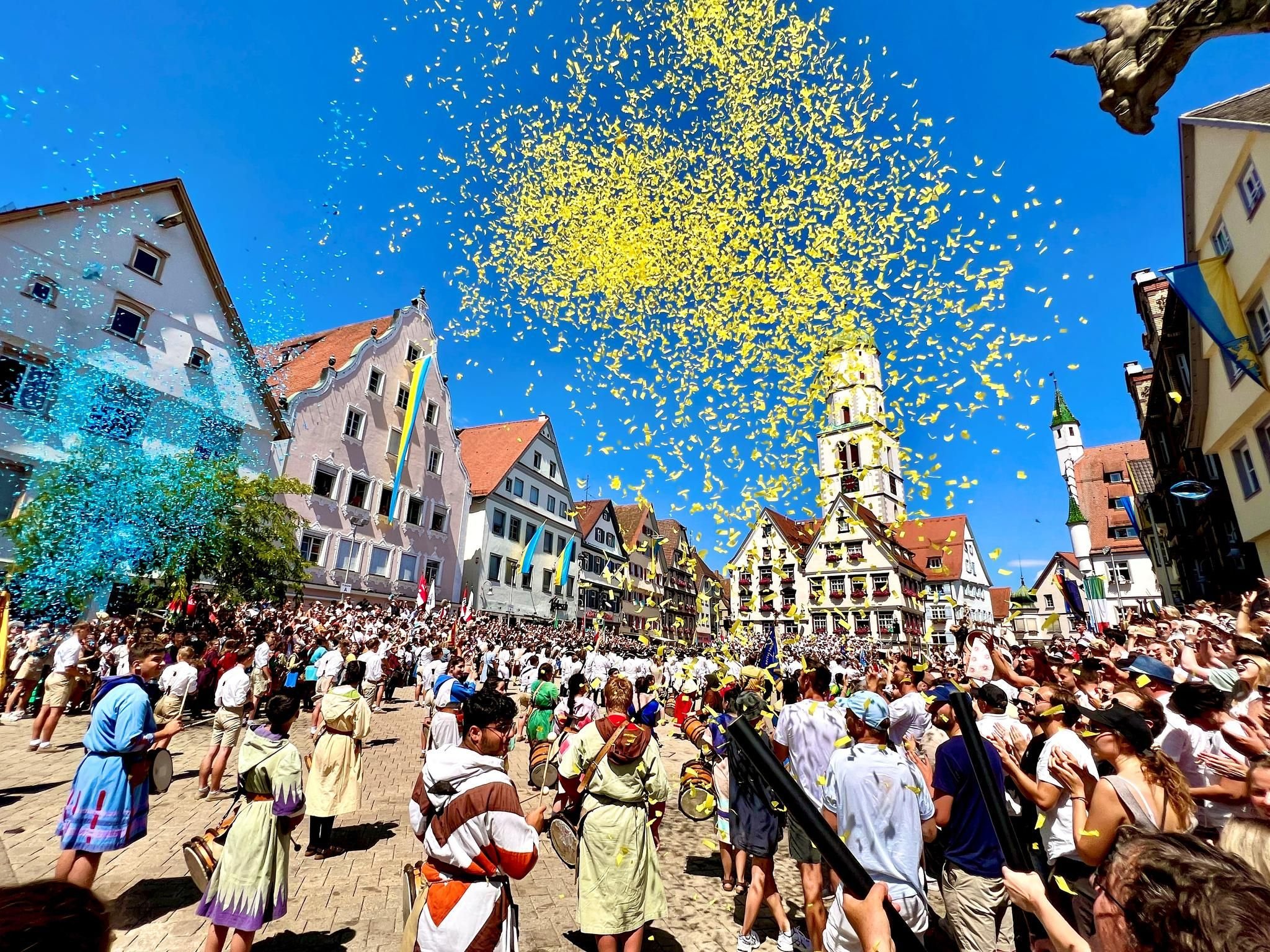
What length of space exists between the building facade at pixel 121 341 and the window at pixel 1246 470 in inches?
1501

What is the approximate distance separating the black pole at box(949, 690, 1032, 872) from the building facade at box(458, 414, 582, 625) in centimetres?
3909

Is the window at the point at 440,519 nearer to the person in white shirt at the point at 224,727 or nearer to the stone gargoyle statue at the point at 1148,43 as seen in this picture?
the person in white shirt at the point at 224,727

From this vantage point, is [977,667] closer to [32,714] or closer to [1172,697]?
[1172,697]

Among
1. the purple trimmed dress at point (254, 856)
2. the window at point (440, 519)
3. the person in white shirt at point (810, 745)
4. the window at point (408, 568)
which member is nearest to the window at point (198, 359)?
the window at point (408, 568)

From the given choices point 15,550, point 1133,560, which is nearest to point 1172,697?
point 15,550

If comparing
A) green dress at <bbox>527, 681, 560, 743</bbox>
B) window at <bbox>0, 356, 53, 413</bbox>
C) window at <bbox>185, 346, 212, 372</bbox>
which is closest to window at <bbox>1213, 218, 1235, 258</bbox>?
green dress at <bbox>527, 681, 560, 743</bbox>

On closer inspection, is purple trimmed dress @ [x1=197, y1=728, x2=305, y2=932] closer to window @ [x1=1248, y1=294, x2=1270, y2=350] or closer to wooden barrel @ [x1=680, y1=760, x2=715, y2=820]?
wooden barrel @ [x1=680, y1=760, x2=715, y2=820]

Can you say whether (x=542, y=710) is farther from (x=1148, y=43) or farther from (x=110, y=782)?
(x=1148, y=43)

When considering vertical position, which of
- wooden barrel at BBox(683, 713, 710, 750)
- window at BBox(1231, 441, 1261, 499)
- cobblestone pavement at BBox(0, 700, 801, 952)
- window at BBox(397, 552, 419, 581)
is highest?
window at BBox(1231, 441, 1261, 499)

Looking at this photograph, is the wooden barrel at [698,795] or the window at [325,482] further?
the window at [325,482]

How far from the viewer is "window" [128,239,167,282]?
22891 mm

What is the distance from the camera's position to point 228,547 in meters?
19.3

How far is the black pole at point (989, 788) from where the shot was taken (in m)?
1.68

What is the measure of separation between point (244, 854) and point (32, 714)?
48.7 ft
